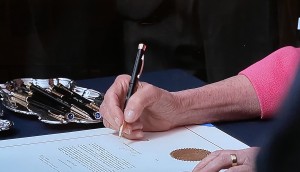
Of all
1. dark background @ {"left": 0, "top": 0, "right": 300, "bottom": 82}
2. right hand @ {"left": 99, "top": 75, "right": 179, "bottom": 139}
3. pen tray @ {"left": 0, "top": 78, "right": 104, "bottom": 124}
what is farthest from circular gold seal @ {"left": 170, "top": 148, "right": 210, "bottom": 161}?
dark background @ {"left": 0, "top": 0, "right": 300, "bottom": 82}

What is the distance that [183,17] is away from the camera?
314 cm

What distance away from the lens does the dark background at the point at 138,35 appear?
9.61ft

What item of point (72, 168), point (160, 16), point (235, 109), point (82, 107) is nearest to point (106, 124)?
point (82, 107)

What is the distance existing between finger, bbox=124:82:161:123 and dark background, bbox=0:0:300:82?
5.23 feet

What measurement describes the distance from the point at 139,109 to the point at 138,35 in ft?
5.78

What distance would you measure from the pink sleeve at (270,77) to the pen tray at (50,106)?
15.4 inches

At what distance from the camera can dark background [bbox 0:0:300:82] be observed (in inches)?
115

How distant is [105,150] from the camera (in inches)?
45.3

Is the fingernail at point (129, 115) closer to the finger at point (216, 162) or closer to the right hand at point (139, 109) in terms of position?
the right hand at point (139, 109)

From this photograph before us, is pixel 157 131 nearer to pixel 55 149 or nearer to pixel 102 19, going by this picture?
pixel 55 149

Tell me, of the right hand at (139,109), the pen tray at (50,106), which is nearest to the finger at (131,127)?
the right hand at (139,109)

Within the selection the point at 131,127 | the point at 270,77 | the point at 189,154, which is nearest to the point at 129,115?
the point at 131,127

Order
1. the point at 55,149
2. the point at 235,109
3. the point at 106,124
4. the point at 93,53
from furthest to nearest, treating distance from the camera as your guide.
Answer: the point at 93,53
the point at 235,109
the point at 106,124
the point at 55,149

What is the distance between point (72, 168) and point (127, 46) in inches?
82.2
